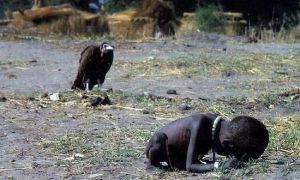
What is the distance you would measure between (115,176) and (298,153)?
5.51 ft

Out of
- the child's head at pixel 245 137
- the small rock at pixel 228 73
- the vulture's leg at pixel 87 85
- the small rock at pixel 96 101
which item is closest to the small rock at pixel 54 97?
the small rock at pixel 96 101

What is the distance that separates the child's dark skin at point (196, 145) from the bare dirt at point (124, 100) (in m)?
0.11

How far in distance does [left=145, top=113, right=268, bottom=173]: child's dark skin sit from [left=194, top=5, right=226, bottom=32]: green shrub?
21308 millimetres

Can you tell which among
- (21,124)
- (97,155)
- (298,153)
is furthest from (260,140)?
(21,124)

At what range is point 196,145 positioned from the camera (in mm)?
5781

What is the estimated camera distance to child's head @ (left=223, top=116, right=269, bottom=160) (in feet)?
18.3

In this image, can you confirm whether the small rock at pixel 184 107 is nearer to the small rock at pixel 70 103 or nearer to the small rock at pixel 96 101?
the small rock at pixel 96 101

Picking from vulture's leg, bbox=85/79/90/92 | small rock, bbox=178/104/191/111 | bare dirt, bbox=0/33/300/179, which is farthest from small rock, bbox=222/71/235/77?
small rock, bbox=178/104/191/111

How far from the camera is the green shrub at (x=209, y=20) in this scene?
90.3 feet

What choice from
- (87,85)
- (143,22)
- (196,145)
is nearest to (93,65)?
(87,85)

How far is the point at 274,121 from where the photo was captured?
8391 mm

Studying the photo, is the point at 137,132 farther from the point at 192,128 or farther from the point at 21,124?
the point at 192,128

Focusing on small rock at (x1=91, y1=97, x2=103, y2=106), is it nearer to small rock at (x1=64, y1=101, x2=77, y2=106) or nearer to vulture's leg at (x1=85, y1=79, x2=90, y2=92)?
small rock at (x1=64, y1=101, x2=77, y2=106)

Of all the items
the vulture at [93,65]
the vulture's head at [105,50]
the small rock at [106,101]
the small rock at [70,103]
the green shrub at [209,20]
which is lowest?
the green shrub at [209,20]
